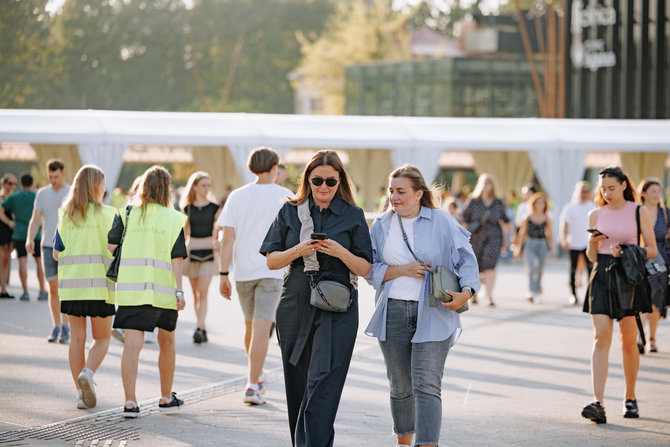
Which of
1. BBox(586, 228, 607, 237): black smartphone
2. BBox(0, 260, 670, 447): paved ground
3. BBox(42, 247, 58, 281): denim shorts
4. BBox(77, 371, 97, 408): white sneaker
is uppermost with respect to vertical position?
BBox(586, 228, 607, 237): black smartphone

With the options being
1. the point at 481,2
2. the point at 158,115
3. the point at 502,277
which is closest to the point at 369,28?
the point at 481,2

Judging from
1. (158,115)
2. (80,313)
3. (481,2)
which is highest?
(481,2)

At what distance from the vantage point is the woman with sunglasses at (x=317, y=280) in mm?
5117

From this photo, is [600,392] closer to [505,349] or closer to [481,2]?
[505,349]

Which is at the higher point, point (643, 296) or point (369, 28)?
point (369, 28)

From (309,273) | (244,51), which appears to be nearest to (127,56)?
(244,51)

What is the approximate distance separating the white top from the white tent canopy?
9.56m

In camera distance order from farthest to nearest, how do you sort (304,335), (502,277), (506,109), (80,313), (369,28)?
(369,28) < (506,109) < (502,277) < (80,313) < (304,335)

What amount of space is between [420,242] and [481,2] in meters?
71.1

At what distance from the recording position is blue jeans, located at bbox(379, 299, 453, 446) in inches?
207

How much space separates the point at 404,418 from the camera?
18.1 feet

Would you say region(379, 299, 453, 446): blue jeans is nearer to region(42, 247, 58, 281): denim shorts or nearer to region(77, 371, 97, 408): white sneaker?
region(77, 371, 97, 408): white sneaker

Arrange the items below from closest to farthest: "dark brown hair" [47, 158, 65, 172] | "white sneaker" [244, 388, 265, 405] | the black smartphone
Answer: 1. the black smartphone
2. "white sneaker" [244, 388, 265, 405]
3. "dark brown hair" [47, 158, 65, 172]

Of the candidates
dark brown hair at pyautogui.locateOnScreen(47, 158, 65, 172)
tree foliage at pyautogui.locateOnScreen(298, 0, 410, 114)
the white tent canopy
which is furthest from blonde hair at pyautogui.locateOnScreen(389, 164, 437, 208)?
tree foliage at pyautogui.locateOnScreen(298, 0, 410, 114)
